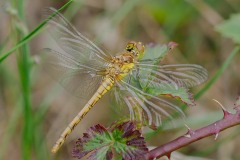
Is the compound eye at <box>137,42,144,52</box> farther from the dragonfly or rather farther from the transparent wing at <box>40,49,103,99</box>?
the transparent wing at <box>40,49,103,99</box>

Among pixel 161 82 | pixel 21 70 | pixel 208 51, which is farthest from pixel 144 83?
pixel 208 51

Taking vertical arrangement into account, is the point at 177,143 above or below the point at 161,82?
below

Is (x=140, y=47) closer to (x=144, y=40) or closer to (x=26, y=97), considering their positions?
(x=26, y=97)

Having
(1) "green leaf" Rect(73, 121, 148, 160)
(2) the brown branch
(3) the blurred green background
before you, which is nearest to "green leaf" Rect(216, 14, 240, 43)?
(3) the blurred green background

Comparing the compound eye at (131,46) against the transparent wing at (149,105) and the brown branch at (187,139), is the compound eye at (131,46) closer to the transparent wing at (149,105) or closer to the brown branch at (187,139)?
the transparent wing at (149,105)

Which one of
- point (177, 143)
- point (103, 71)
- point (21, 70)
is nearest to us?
point (177, 143)

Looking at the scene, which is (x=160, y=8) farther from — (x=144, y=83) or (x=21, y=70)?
(x=144, y=83)

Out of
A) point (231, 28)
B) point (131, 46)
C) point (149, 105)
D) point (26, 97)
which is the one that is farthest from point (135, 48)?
point (231, 28)
